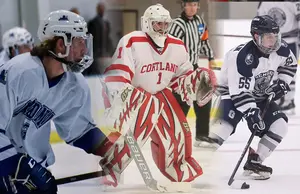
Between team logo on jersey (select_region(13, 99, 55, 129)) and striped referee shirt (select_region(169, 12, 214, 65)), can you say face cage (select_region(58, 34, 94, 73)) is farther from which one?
striped referee shirt (select_region(169, 12, 214, 65))

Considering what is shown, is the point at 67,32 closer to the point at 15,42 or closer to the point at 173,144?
the point at 173,144

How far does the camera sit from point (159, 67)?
1941mm

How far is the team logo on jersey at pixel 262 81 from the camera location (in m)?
2.03

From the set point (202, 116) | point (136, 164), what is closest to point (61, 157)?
point (136, 164)

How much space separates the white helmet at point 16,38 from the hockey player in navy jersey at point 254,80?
2.56 feet

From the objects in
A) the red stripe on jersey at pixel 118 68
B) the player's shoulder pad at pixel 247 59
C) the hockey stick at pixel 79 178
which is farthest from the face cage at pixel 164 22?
the hockey stick at pixel 79 178

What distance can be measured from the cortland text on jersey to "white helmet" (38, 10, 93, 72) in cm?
32

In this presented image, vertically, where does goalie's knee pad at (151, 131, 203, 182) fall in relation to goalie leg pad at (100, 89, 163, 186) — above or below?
below

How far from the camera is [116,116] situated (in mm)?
1887

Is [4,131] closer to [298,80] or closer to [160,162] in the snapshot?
[160,162]

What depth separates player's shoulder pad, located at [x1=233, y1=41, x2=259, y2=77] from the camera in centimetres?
202

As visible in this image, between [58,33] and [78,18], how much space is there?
0.24ft

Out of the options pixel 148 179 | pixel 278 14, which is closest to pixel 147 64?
pixel 148 179

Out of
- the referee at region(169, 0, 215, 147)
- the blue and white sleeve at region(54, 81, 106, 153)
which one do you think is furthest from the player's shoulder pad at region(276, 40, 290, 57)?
the blue and white sleeve at region(54, 81, 106, 153)
